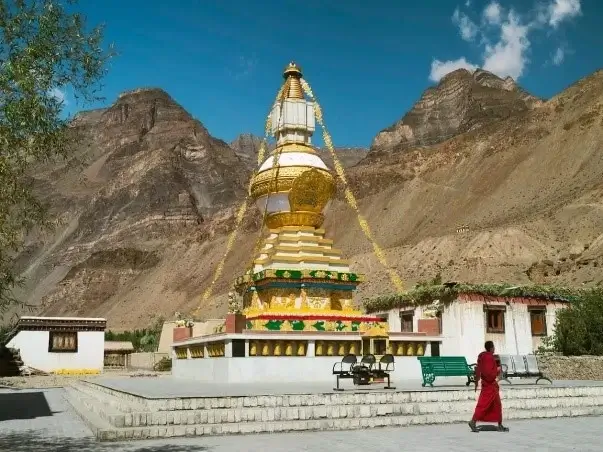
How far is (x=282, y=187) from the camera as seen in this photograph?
26.4 meters

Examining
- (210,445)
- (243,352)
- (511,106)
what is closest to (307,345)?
(243,352)

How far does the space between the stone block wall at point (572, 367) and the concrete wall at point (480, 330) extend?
4312 millimetres

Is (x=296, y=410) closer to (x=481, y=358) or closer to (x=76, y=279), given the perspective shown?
(x=481, y=358)

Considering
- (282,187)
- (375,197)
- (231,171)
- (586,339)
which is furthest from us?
(231,171)

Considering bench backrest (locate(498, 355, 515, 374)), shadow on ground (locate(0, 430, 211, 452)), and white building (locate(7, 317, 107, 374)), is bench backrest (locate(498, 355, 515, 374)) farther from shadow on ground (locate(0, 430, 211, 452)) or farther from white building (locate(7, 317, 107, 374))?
white building (locate(7, 317, 107, 374))

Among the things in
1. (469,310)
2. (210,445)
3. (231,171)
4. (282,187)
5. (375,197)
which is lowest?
(210,445)

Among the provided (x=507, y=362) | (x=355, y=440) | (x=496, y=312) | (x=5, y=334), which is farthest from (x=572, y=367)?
(x=5, y=334)

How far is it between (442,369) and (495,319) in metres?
11.8

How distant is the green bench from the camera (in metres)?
15.8

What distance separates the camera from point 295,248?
80.6 feet

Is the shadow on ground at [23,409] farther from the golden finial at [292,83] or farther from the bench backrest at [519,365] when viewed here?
the golden finial at [292,83]

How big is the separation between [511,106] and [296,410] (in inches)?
5182

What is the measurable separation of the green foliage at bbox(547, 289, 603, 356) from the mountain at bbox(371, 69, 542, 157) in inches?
4334

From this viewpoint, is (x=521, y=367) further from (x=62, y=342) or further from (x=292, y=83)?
(x=62, y=342)
